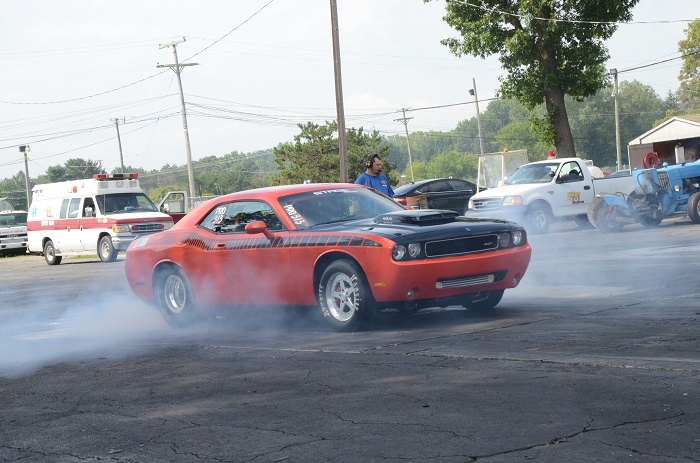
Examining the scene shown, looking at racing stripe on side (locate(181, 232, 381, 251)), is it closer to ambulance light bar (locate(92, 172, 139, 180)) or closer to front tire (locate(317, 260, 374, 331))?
front tire (locate(317, 260, 374, 331))

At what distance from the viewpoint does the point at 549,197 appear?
75.5ft

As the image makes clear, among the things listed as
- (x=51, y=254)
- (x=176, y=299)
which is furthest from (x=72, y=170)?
(x=176, y=299)

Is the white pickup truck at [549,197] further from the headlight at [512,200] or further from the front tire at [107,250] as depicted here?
the front tire at [107,250]

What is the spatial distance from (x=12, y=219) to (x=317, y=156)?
120 ft

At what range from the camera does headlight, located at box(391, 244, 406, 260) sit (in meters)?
8.26

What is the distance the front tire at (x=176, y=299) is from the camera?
10.1 meters

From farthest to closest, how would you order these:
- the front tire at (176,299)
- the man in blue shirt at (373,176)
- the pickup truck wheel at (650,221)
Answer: the pickup truck wheel at (650,221), the man in blue shirt at (373,176), the front tire at (176,299)

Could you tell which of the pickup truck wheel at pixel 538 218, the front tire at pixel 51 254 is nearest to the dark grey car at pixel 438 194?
the pickup truck wheel at pixel 538 218

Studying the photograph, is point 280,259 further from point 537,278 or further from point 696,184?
point 696,184

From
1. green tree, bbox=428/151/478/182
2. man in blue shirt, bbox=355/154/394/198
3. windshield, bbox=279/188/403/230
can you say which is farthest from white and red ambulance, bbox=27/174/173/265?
green tree, bbox=428/151/478/182

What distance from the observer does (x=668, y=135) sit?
2400 inches

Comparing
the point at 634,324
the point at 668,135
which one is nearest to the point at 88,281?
the point at 634,324

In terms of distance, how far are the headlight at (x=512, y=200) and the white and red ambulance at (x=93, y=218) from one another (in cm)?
945

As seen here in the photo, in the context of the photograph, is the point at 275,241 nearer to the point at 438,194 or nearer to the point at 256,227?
the point at 256,227
